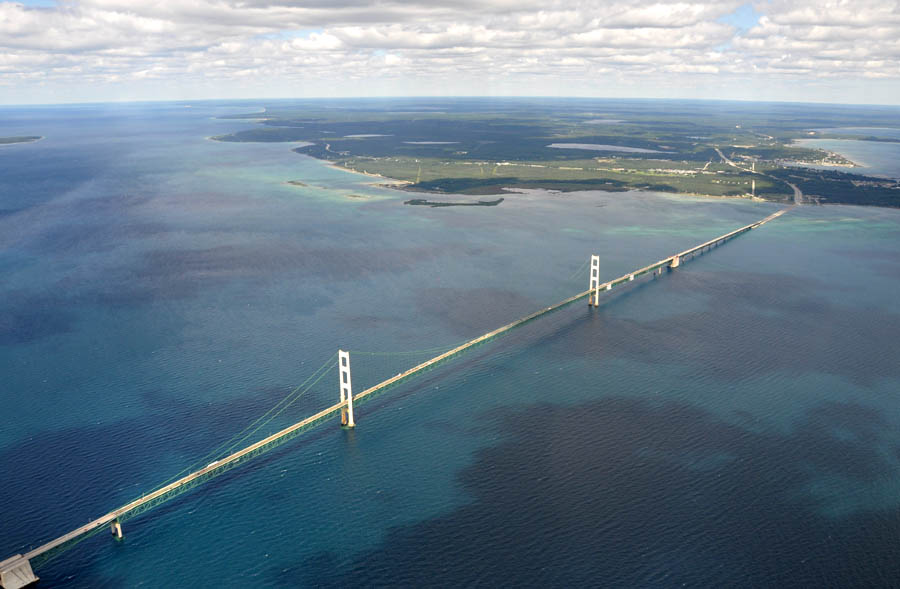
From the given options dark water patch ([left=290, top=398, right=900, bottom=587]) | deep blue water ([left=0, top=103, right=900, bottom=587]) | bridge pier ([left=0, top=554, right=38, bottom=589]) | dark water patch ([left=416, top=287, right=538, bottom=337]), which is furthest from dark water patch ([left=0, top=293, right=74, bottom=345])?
dark water patch ([left=290, top=398, right=900, bottom=587])

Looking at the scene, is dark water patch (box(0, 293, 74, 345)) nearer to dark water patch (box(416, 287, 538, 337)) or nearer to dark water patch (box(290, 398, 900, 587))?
dark water patch (box(416, 287, 538, 337))

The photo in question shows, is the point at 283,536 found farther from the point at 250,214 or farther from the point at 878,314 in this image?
the point at 250,214

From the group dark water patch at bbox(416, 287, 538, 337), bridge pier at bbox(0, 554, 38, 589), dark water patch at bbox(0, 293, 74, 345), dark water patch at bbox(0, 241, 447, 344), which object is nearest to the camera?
bridge pier at bbox(0, 554, 38, 589)

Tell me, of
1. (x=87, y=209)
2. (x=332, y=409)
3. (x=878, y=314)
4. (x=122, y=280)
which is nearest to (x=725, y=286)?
(x=878, y=314)

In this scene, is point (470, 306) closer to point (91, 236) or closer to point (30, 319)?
point (30, 319)

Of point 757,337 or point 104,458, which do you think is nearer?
point 104,458

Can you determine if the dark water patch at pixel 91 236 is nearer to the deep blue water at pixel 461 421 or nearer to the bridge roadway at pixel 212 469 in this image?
the deep blue water at pixel 461 421

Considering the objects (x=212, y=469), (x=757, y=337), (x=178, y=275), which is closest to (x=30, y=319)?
(x=178, y=275)
